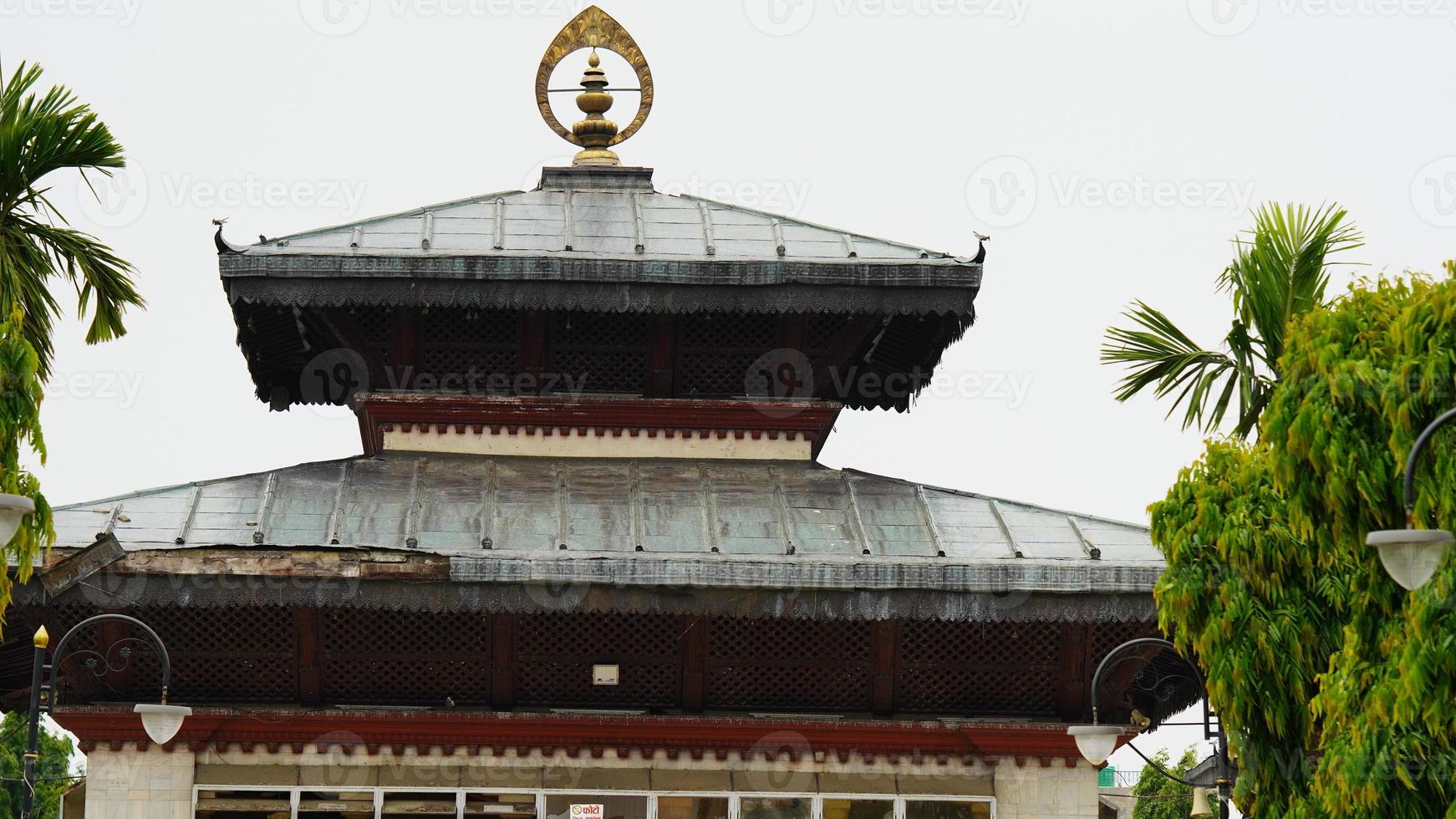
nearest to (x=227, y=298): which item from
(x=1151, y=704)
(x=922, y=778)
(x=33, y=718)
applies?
(x=33, y=718)

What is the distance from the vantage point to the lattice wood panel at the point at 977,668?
19.9 metres

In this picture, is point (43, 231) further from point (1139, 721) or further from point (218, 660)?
point (1139, 721)

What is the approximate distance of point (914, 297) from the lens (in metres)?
21.5

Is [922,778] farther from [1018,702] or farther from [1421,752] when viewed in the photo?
[1421,752]

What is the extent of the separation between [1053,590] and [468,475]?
19.7ft

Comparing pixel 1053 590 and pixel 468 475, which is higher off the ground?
pixel 468 475

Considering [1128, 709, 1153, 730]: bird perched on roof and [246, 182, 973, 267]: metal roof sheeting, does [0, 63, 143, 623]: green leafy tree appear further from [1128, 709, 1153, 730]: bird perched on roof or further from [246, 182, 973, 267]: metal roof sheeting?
[1128, 709, 1153, 730]: bird perched on roof

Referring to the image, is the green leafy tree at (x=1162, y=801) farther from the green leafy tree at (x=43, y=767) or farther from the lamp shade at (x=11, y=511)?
the lamp shade at (x=11, y=511)

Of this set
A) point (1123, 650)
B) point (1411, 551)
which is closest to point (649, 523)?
point (1123, 650)

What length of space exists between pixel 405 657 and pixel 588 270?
434cm

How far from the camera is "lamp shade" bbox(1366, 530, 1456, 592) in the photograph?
12641 millimetres

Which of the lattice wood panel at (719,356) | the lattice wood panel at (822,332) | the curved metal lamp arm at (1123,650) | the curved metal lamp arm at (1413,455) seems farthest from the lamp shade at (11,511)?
the lattice wood panel at (822,332)

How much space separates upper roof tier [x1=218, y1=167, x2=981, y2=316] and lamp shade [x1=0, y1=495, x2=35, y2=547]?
6651 mm

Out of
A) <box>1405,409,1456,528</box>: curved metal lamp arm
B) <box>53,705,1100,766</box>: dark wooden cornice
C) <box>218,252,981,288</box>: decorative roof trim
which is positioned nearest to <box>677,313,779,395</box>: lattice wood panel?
<box>218,252,981,288</box>: decorative roof trim
